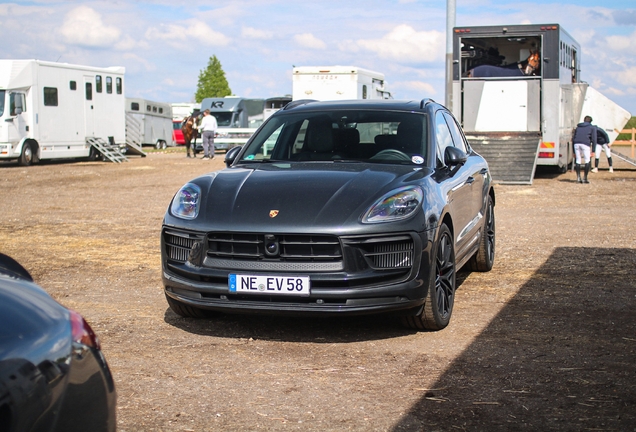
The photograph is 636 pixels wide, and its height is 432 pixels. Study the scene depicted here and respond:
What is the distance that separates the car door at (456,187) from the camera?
6539 mm

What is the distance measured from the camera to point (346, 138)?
22.8 feet

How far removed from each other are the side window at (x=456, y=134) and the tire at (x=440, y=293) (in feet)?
6.03

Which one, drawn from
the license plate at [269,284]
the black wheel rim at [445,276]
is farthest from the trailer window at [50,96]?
the license plate at [269,284]

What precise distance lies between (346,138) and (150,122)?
42.5 meters

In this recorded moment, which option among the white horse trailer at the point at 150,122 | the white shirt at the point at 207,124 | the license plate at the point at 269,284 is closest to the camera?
the license plate at the point at 269,284

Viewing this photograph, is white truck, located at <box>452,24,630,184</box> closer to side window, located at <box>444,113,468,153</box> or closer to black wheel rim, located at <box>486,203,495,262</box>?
black wheel rim, located at <box>486,203,495,262</box>

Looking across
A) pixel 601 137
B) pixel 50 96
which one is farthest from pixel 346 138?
pixel 50 96

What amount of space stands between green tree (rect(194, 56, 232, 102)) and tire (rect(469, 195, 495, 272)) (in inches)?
3020

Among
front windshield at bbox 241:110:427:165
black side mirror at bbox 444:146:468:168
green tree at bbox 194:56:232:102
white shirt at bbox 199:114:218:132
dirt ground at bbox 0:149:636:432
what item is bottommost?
dirt ground at bbox 0:149:636:432

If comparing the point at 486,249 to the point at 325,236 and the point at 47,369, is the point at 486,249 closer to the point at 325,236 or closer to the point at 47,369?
the point at 325,236

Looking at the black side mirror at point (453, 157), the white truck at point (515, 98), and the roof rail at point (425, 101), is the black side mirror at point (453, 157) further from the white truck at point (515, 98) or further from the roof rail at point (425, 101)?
the white truck at point (515, 98)

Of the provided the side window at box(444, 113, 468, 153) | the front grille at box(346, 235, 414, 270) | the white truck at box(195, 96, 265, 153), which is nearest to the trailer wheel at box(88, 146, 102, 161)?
the white truck at box(195, 96, 265, 153)

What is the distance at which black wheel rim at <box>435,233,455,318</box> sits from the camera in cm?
595

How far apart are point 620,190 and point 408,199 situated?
48.4ft
